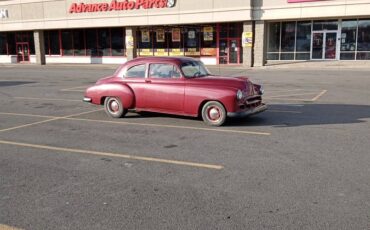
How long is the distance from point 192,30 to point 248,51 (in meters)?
6.05

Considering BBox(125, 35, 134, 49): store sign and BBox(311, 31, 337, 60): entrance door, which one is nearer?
BBox(311, 31, 337, 60): entrance door

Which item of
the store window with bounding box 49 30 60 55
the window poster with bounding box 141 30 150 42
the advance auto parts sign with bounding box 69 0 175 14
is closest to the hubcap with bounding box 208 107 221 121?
the advance auto parts sign with bounding box 69 0 175 14

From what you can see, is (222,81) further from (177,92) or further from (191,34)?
(191,34)

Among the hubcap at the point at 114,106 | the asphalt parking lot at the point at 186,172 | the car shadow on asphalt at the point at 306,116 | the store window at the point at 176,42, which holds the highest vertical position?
the store window at the point at 176,42

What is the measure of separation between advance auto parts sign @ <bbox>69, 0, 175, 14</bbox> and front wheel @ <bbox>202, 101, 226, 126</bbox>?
84.1ft

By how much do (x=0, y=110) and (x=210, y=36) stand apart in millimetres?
24518

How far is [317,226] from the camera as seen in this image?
4.20m

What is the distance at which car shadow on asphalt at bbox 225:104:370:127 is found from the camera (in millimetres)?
9406

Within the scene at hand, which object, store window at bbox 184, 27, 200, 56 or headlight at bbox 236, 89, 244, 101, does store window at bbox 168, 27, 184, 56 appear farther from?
headlight at bbox 236, 89, 244, 101

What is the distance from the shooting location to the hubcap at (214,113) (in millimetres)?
9094

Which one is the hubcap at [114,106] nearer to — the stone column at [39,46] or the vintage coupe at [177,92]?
the vintage coupe at [177,92]

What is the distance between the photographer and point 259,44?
3133 cm

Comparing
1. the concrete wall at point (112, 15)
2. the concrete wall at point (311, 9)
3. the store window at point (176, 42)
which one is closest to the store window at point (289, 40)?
the concrete wall at point (311, 9)

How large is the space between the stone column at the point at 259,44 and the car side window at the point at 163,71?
22338 millimetres
